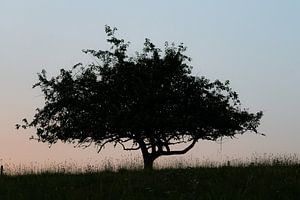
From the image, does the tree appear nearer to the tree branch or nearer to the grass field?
the tree branch

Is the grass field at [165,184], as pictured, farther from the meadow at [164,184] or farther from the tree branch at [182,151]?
the tree branch at [182,151]

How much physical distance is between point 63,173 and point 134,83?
1557cm

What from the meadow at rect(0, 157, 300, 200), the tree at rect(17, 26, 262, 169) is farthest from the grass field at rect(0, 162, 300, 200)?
the tree at rect(17, 26, 262, 169)

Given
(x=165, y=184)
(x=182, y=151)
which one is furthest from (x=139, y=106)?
(x=165, y=184)

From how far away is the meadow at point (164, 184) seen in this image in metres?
14.2

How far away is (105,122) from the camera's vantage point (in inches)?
1312

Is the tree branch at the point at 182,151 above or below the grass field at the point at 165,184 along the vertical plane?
above

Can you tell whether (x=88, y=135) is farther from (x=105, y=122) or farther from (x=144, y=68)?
(x=144, y=68)

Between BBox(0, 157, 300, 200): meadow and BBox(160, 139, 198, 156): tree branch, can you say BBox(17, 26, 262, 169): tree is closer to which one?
BBox(160, 139, 198, 156): tree branch

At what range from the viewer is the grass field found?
46.4ft

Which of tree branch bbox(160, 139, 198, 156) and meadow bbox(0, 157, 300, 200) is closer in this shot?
meadow bbox(0, 157, 300, 200)

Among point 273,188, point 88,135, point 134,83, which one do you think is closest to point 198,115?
point 134,83

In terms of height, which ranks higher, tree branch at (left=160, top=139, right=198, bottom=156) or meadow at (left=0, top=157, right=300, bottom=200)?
tree branch at (left=160, top=139, right=198, bottom=156)

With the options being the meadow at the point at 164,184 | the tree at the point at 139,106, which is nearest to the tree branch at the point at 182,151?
the tree at the point at 139,106
